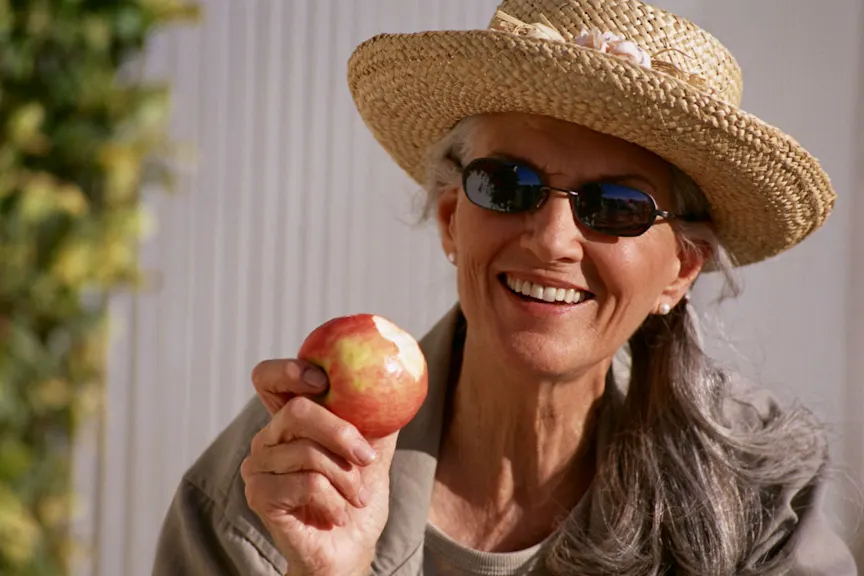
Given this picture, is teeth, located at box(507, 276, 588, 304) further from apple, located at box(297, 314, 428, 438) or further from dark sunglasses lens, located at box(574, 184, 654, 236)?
apple, located at box(297, 314, 428, 438)

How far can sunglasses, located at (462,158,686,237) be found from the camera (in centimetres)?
215

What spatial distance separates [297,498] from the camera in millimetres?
1791

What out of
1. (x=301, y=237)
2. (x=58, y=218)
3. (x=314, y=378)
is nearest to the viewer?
(x=314, y=378)

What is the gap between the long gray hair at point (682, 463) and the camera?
2.34m

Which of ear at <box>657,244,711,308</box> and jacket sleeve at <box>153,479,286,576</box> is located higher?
ear at <box>657,244,711,308</box>

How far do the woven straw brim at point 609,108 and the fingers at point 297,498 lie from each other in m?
0.87

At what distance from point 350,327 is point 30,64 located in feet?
5.74

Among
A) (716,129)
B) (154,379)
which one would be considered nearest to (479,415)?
(716,129)

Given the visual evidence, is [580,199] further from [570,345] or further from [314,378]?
[314,378]

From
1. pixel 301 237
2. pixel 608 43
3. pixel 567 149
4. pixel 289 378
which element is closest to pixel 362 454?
pixel 289 378

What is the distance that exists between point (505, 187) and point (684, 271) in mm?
520

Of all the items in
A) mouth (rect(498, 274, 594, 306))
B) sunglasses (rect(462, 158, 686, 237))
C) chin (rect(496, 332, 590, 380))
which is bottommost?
chin (rect(496, 332, 590, 380))

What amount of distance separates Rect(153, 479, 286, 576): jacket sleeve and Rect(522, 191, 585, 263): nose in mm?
823

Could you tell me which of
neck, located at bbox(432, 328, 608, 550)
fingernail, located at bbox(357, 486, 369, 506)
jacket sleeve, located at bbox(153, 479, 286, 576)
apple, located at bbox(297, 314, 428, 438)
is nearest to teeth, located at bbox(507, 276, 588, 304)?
neck, located at bbox(432, 328, 608, 550)
